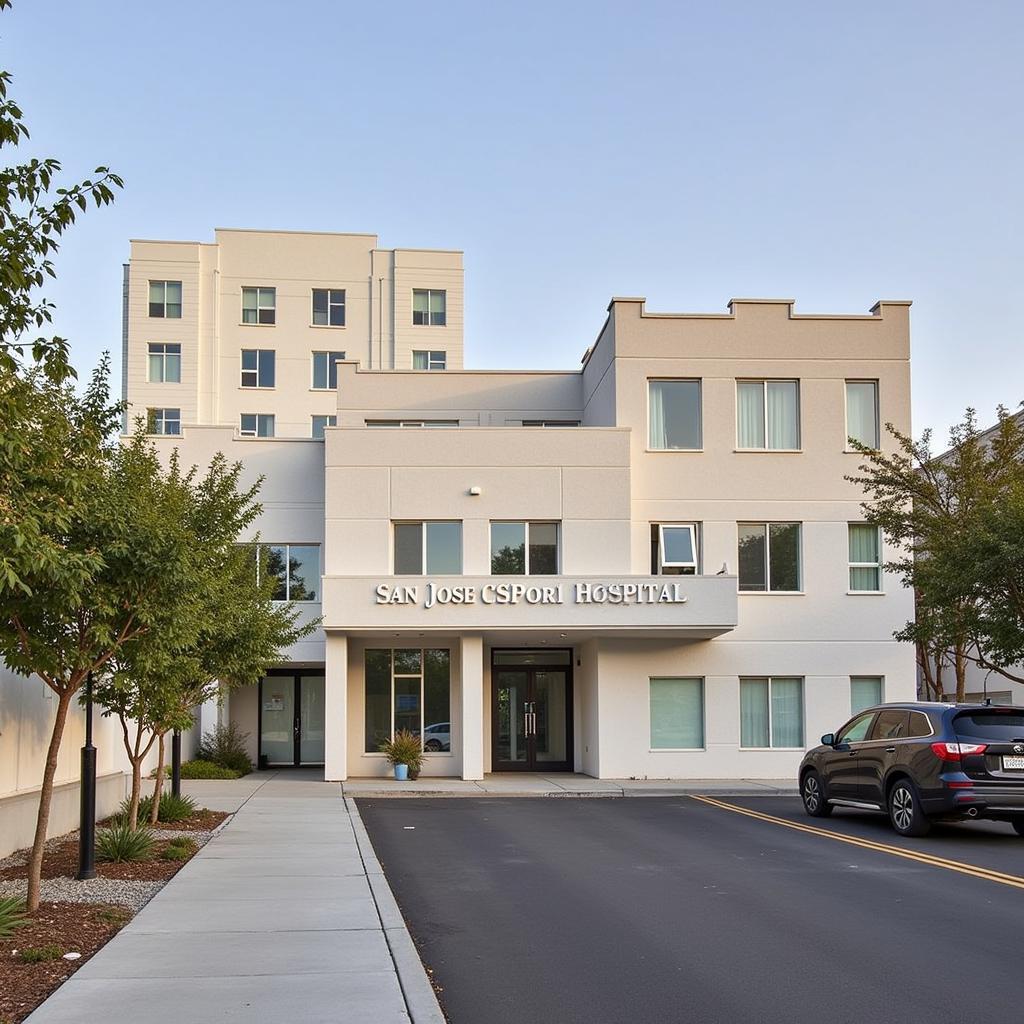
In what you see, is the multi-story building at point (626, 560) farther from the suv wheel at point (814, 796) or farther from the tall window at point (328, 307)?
the tall window at point (328, 307)

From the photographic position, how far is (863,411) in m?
30.7

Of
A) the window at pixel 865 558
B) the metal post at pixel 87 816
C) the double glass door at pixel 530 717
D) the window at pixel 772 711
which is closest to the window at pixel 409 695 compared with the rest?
the double glass door at pixel 530 717

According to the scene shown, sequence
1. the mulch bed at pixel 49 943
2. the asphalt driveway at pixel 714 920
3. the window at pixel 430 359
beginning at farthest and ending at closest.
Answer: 1. the window at pixel 430 359
2. the asphalt driveway at pixel 714 920
3. the mulch bed at pixel 49 943

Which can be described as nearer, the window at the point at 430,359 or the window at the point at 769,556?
the window at the point at 769,556

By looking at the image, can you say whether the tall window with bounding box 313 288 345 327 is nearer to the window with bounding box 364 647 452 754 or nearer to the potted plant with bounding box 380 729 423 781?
the window with bounding box 364 647 452 754

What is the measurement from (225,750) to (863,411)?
684 inches

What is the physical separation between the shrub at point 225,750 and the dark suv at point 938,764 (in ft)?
53.8

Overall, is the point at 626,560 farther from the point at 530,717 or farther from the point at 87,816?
the point at 87,816

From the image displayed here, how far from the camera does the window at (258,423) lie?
A: 1917 inches

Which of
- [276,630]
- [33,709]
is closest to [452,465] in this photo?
[276,630]

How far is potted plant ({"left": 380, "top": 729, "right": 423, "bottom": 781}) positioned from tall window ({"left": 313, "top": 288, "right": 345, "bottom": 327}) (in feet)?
79.9

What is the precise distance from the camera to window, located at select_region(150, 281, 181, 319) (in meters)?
48.9

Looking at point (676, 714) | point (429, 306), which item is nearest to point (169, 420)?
point (429, 306)

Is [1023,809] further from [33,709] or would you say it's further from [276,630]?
[33,709]
